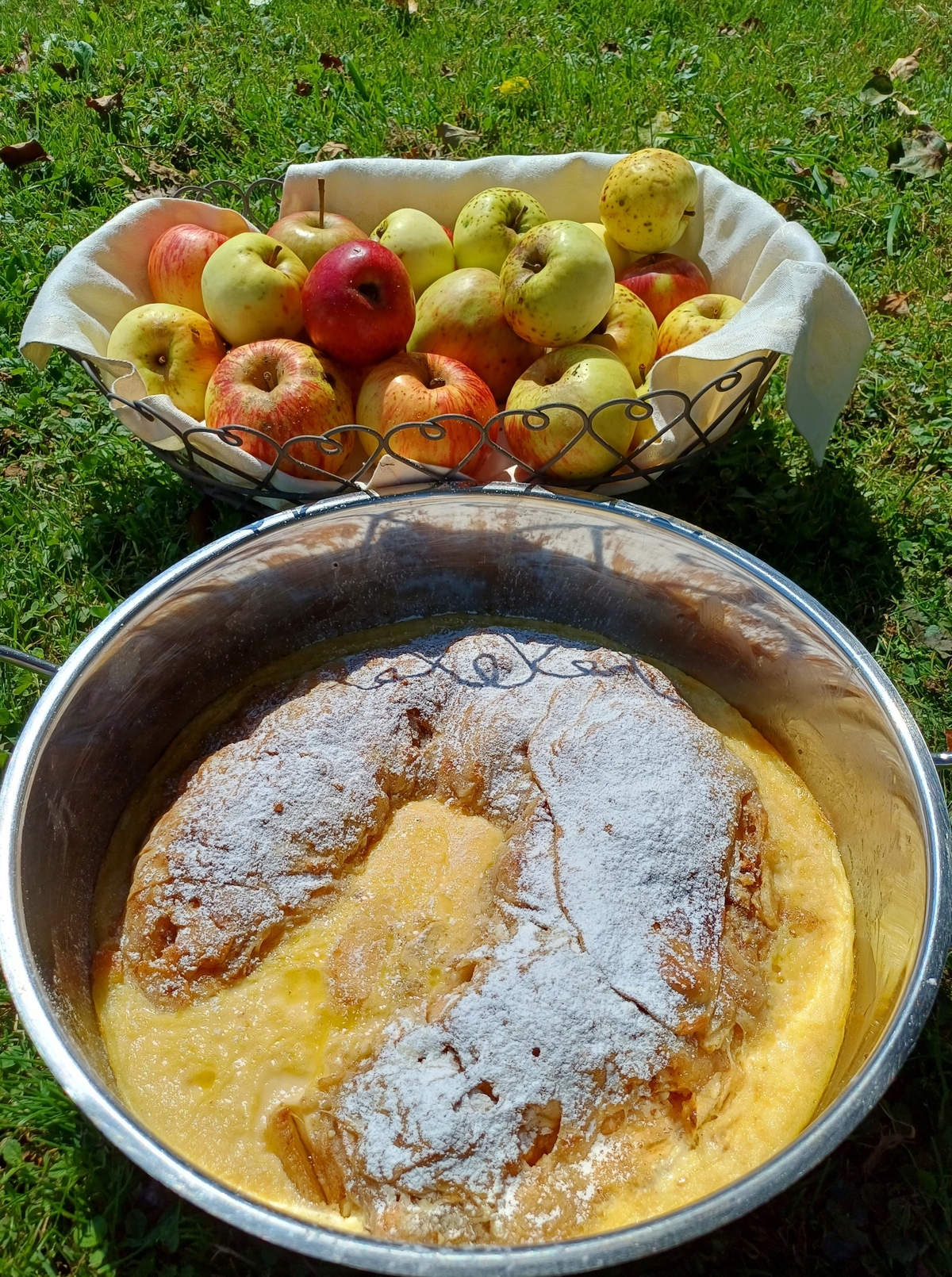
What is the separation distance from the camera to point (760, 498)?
3.01 meters

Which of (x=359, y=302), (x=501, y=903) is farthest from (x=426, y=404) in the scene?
(x=501, y=903)

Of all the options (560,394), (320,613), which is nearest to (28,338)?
(320,613)

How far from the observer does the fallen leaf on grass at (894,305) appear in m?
3.63

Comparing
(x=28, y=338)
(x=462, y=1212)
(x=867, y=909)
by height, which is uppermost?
(x=28, y=338)

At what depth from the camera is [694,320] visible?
8.34 ft

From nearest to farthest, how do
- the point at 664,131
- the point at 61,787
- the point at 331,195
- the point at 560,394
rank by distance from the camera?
the point at 61,787, the point at 560,394, the point at 331,195, the point at 664,131

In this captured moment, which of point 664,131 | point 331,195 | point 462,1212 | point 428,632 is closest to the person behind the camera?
point 462,1212

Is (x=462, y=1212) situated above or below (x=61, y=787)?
below

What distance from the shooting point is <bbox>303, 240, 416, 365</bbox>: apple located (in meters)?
2.35

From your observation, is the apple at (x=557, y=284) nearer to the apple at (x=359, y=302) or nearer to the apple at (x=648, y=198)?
the apple at (x=359, y=302)

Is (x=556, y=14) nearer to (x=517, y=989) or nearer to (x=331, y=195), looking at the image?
(x=331, y=195)

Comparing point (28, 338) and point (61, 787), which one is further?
point (28, 338)

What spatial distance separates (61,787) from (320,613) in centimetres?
79

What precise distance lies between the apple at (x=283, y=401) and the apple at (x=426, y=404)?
0.33ft
